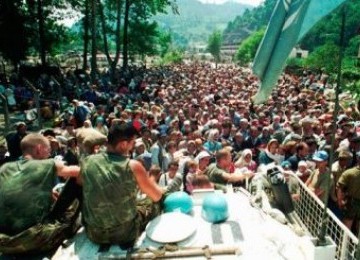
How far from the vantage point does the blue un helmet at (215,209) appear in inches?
181

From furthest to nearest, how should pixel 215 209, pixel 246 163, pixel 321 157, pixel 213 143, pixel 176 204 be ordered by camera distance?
1. pixel 213 143
2. pixel 246 163
3. pixel 321 157
4. pixel 176 204
5. pixel 215 209

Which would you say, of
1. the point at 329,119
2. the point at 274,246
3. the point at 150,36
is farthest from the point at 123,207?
the point at 150,36

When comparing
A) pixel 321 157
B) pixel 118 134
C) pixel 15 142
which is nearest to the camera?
pixel 118 134

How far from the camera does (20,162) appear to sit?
13.5 ft

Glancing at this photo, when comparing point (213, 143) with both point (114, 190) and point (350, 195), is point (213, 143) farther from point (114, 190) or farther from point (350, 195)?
point (114, 190)

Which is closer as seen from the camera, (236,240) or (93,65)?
(236,240)

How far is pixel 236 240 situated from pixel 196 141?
19.6 ft

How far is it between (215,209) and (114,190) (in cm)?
123

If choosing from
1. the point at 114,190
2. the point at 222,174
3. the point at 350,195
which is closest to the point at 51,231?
the point at 114,190

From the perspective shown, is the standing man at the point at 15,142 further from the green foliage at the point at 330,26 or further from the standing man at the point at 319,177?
the green foliage at the point at 330,26

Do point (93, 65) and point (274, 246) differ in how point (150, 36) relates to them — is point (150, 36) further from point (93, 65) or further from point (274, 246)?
point (274, 246)

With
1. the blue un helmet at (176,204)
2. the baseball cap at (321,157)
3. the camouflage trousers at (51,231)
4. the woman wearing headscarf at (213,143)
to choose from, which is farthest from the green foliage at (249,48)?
the camouflage trousers at (51,231)

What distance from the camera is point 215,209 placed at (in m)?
4.60

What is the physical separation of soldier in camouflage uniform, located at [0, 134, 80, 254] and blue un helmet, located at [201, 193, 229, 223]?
5.03 ft
